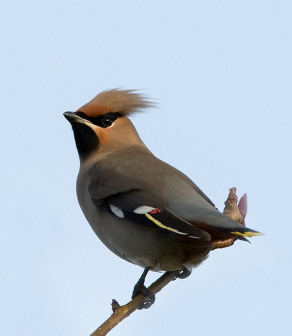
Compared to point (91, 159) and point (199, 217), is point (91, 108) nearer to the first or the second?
point (91, 159)

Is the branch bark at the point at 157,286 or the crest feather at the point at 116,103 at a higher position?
the crest feather at the point at 116,103

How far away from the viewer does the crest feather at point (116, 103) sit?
6621 millimetres

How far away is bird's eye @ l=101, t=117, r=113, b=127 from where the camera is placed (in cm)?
668

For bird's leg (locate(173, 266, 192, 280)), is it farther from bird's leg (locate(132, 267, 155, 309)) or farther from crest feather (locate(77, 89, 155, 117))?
crest feather (locate(77, 89, 155, 117))

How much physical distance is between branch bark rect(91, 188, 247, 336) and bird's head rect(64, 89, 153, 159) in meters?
1.04

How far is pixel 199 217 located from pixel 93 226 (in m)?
1.15

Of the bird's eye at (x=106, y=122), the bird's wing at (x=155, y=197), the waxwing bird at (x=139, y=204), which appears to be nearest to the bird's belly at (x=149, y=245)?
the waxwing bird at (x=139, y=204)

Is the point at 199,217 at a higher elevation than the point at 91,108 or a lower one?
lower

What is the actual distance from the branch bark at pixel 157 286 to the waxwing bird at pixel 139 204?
0.31ft

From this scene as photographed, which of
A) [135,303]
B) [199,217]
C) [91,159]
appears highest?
[91,159]

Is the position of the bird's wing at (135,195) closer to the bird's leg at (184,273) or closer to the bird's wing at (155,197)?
the bird's wing at (155,197)

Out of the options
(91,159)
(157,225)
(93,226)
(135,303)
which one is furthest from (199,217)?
(91,159)

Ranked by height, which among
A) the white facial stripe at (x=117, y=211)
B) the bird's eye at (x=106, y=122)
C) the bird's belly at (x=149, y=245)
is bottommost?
the bird's belly at (x=149, y=245)

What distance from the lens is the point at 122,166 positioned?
6109 millimetres
